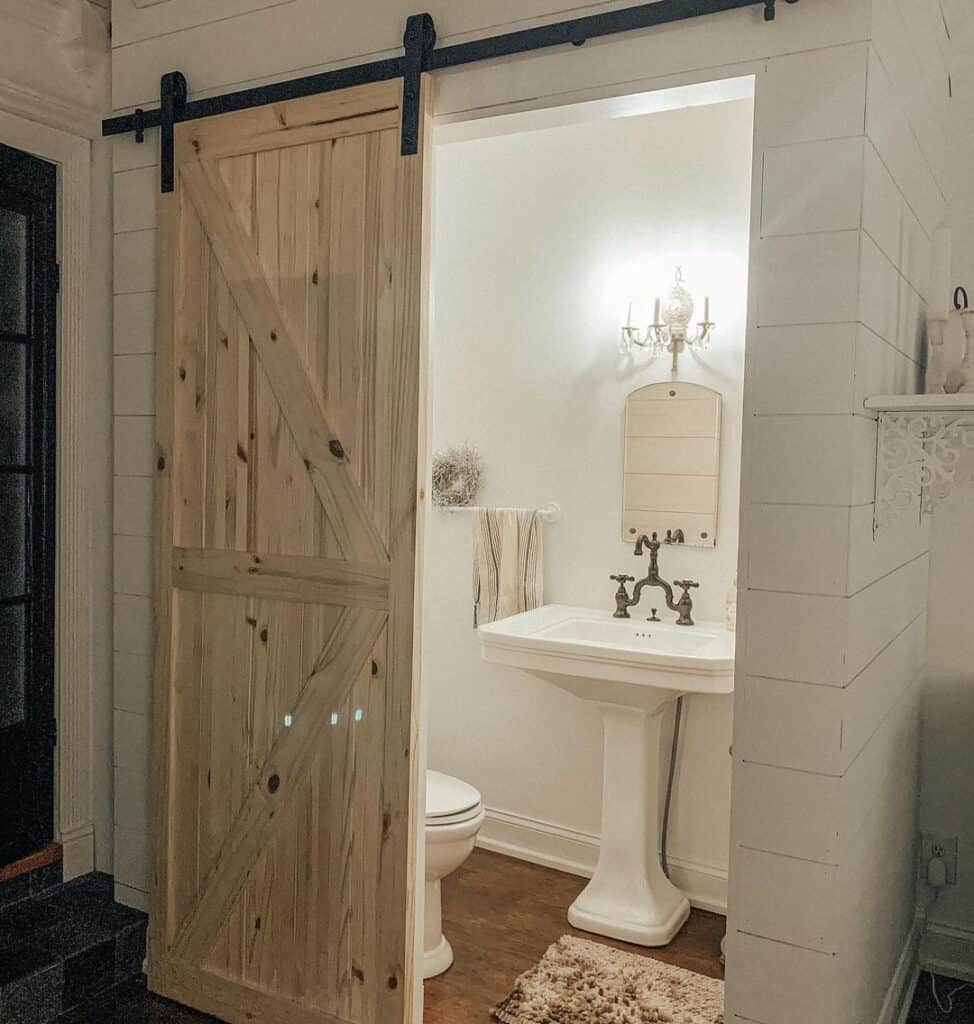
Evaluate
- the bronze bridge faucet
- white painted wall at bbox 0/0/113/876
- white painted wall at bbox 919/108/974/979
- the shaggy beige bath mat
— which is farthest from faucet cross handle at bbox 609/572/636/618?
white painted wall at bbox 0/0/113/876

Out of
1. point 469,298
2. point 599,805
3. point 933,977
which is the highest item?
point 469,298

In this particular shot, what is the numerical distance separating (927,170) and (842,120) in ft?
2.65

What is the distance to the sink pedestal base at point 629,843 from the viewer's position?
304cm

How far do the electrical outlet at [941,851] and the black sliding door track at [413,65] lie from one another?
2.25 metres

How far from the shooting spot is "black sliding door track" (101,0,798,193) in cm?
195

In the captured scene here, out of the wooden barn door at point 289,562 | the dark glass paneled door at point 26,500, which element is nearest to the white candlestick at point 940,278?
the wooden barn door at point 289,562

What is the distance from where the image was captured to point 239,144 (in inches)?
94.8

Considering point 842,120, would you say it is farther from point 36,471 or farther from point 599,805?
point 599,805

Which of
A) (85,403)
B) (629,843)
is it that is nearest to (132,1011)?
(629,843)

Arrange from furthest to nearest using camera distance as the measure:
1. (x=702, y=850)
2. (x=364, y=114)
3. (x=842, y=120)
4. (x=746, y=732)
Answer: (x=702, y=850) → (x=364, y=114) → (x=746, y=732) → (x=842, y=120)

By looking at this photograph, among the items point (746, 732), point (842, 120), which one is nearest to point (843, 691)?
point (746, 732)

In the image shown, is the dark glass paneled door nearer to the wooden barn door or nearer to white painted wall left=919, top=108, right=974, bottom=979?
the wooden barn door

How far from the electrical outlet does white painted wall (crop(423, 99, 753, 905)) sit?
0.62 m

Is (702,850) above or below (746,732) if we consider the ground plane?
below
